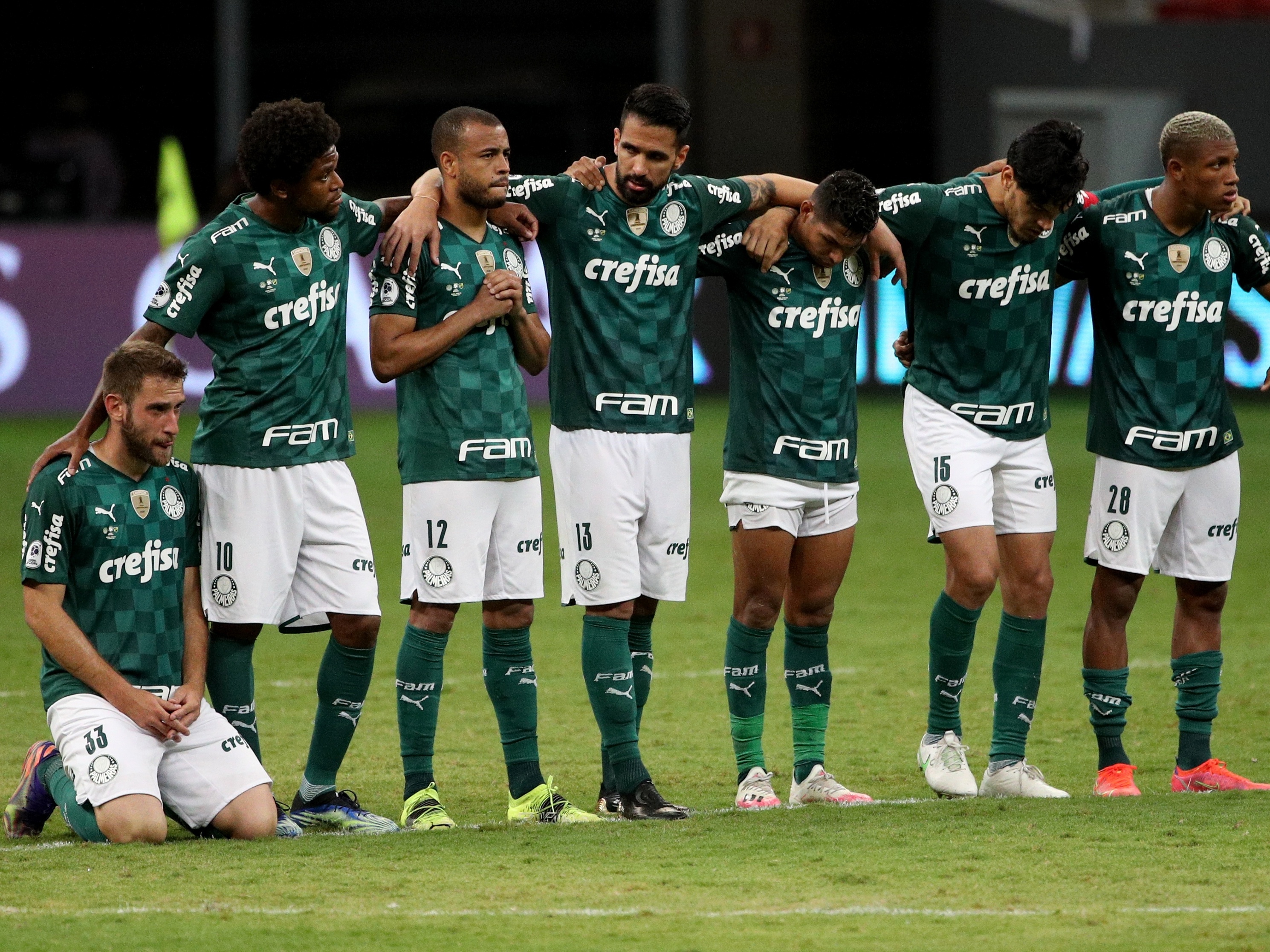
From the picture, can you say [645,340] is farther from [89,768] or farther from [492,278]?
[89,768]

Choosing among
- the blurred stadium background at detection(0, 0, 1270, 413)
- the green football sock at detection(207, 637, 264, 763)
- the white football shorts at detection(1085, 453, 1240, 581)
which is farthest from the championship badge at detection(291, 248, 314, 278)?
the blurred stadium background at detection(0, 0, 1270, 413)

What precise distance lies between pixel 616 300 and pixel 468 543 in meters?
0.87

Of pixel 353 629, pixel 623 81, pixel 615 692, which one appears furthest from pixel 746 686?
pixel 623 81

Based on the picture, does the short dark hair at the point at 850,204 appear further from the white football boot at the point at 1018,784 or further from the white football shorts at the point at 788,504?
the white football boot at the point at 1018,784

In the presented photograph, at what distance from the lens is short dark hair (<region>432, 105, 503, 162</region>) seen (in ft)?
19.0

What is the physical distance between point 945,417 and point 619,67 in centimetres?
1889

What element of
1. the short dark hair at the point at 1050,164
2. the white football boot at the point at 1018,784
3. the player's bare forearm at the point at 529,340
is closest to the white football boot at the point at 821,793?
the white football boot at the point at 1018,784

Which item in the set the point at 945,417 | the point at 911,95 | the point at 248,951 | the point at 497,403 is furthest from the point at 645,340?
the point at 911,95

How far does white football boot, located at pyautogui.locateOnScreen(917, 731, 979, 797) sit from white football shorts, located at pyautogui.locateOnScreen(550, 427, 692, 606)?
1070mm

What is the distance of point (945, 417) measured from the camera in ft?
20.6

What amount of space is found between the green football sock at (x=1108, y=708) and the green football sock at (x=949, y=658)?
1.40ft

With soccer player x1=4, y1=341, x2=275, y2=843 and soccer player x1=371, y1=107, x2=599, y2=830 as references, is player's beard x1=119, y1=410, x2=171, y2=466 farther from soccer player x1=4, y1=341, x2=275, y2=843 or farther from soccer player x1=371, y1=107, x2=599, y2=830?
soccer player x1=371, y1=107, x2=599, y2=830

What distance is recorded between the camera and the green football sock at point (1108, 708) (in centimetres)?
624

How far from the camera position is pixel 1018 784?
610cm
